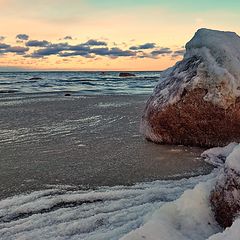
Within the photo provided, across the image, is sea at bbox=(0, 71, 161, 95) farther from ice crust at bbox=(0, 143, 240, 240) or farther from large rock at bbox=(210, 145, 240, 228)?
large rock at bbox=(210, 145, 240, 228)

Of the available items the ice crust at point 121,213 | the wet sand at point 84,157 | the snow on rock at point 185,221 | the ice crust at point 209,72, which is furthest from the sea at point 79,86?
the snow on rock at point 185,221

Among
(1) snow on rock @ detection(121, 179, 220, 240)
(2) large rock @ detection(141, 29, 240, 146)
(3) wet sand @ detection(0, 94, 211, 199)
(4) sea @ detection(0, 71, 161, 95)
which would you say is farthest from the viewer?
(4) sea @ detection(0, 71, 161, 95)

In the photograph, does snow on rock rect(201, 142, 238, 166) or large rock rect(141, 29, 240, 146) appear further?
large rock rect(141, 29, 240, 146)

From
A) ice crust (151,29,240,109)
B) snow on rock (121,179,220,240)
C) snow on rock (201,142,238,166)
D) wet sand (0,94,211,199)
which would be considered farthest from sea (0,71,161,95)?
snow on rock (121,179,220,240)

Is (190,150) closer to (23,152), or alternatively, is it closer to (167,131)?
(167,131)

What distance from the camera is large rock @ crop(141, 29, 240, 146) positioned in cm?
482

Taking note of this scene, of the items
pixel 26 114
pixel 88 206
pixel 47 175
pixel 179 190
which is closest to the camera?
pixel 88 206

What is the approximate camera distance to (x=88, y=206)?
299 centimetres

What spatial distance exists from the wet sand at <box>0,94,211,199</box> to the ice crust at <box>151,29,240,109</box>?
2.23ft

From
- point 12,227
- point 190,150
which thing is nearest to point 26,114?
point 190,150

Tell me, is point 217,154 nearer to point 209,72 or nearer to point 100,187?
point 209,72

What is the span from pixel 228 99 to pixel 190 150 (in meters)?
0.77

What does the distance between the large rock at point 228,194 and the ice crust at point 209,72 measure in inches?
102

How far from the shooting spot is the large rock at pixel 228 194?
2.18 m
